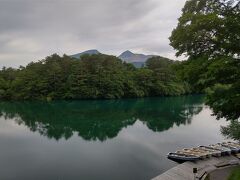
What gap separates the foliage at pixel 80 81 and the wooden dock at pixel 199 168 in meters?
56.9

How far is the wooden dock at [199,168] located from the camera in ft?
49.3

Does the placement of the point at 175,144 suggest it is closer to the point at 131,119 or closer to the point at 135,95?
the point at 131,119

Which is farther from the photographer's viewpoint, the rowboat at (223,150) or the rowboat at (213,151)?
the rowboat at (223,150)

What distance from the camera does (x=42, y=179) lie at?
1692cm

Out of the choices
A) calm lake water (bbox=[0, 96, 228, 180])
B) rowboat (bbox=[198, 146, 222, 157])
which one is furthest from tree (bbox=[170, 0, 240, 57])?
rowboat (bbox=[198, 146, 222, 157])

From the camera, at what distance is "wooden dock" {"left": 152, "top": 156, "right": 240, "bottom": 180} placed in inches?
592

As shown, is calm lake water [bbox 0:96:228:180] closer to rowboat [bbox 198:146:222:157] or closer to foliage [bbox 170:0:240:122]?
rowboat [bbox 198:146:222:157]

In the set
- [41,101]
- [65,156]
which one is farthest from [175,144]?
[41,101]

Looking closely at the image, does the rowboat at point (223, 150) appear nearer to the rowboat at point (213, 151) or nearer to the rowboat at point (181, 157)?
the rowboat at point (213, 151)

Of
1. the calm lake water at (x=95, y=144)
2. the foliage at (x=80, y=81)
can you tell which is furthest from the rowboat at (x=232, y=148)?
the foliage at (x=80, y=81)

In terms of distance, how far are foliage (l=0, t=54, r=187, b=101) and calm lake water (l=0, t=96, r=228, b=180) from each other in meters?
29.0

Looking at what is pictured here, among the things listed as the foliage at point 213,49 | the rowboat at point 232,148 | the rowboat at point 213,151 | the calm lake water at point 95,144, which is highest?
the foliage at point 213,49

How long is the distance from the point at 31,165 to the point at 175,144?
39.5 feet

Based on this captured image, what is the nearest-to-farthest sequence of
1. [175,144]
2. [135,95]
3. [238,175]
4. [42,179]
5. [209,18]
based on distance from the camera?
[209,18] < [238,175] < [42,179] < [175,144] < [135,95]
